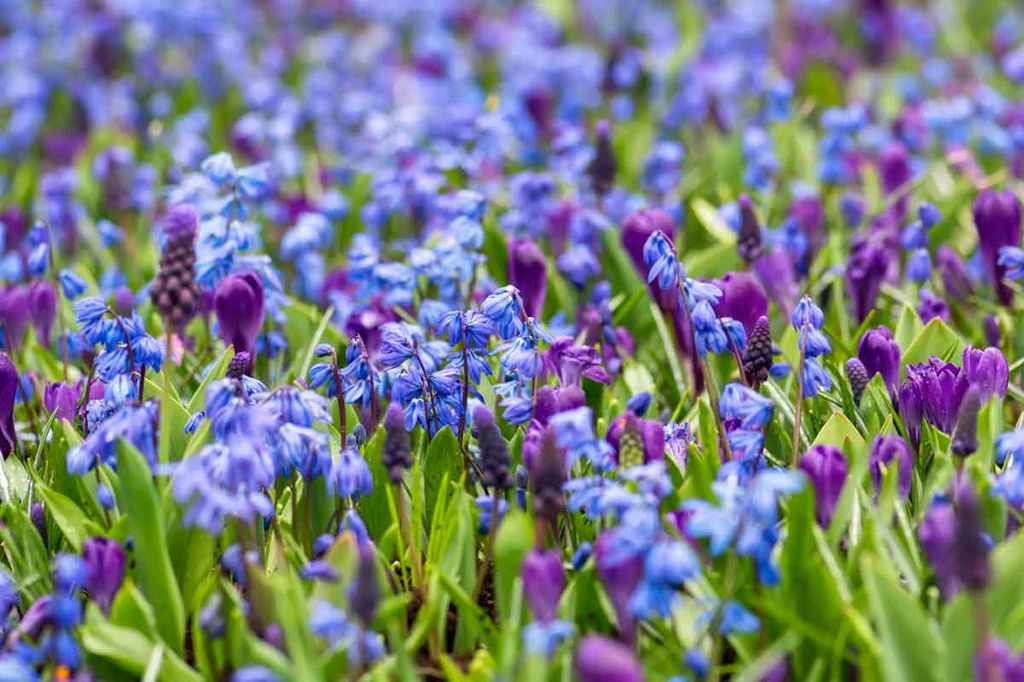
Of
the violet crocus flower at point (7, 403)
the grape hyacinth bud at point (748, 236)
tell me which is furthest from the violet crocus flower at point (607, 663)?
the grape hyacinth bud at point (748, 236)

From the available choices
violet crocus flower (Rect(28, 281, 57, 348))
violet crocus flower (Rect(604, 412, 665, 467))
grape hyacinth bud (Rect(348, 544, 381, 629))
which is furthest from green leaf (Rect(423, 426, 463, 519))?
violet crocus flower (Rect(28, 281, 57, 348))

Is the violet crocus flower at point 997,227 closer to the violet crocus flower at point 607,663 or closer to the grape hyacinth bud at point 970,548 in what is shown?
the grape hyacinth bud at point 970,548

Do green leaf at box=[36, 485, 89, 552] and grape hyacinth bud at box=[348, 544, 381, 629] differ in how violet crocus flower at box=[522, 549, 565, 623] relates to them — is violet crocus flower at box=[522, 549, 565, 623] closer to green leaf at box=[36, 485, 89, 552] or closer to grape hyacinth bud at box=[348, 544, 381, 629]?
grape hyacinth bud at box=[348, 544, 381, 629]

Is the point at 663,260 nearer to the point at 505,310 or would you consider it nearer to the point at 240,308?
the point at 505,310

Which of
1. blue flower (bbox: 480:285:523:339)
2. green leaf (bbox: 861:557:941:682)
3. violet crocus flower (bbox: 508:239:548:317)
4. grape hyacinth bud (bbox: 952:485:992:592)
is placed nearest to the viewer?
grape hyacinth bud (bbox: 952:485:992:592)

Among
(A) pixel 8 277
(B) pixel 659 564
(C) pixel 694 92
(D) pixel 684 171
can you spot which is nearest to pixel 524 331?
(B) pixel 659 564

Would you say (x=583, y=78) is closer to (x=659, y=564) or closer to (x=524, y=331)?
(x=524, y=331)
